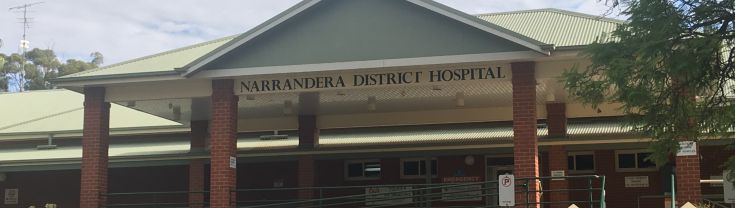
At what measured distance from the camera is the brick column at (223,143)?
16.8 meters

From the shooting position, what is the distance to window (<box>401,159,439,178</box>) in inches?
1011

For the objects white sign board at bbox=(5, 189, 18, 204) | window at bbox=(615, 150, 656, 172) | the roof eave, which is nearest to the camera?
the roof eave

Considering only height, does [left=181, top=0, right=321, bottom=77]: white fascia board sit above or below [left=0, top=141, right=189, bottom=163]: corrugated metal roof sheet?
above

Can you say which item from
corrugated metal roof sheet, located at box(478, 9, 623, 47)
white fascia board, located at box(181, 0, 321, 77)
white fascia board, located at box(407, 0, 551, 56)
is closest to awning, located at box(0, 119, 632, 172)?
corrugated metal roof sheet, located at box(478, 9, 623, 47)

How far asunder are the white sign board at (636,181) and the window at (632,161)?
0.85ft

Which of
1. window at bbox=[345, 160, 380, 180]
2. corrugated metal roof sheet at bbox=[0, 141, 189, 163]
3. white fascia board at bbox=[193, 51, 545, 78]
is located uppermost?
white fascia board at bbox=[193, 51, 545, 78]

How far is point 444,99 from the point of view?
20.4m

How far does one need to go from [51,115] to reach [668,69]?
2452cm

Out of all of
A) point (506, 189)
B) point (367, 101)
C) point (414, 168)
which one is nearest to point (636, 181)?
point (414, 168)

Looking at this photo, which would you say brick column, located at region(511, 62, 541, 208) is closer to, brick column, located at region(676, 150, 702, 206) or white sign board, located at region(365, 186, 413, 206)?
white sign board, located at region(365, 186, 413, 206)

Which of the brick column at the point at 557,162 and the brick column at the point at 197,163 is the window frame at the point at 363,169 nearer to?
the brick column at the point at 197,163

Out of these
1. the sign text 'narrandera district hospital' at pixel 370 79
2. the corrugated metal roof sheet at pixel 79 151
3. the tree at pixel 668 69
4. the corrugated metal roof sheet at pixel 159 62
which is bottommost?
the corrugated metal roof sheet at pixel 79 151

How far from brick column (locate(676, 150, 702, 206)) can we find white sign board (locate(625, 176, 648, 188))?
876cm

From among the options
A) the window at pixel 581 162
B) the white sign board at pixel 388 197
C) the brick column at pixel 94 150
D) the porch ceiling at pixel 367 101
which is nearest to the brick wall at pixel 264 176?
the white sign board at pixel 388 197
